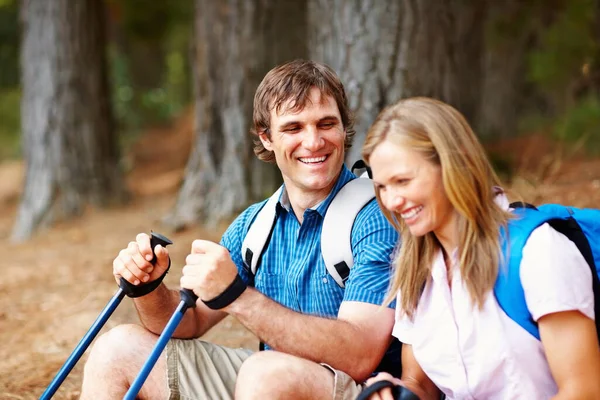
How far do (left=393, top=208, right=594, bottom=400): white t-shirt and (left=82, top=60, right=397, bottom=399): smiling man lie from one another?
0.24 metres

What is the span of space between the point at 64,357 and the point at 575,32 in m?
5.94

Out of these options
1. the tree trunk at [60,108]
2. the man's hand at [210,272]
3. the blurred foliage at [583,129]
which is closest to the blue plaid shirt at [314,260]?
the man's hand at [210,272]

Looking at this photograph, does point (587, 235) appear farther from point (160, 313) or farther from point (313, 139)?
point (160, 313)

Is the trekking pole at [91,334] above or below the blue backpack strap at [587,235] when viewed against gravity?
below

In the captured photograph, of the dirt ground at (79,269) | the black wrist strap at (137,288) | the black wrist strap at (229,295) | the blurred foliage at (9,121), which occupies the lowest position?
the blurred foliage at (9,121)

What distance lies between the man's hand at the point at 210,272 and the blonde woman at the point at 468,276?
59 centimetres

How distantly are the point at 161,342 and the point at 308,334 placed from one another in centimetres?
49

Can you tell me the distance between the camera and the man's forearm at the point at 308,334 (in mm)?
2617

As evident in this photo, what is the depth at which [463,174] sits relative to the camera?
88.4 inches

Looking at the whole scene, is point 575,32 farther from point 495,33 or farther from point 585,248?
point 585,248

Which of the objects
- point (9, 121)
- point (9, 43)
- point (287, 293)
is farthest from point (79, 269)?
point (9, 121)

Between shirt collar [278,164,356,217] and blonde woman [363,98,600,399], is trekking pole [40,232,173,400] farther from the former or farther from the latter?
blonde woman [363,98,600,399]

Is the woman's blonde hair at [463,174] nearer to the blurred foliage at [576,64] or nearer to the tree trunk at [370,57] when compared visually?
the tree trunk at [370,57]

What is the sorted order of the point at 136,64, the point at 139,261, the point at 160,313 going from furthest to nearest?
the point at 136,64
the point at 160,313
the point at 139,261
